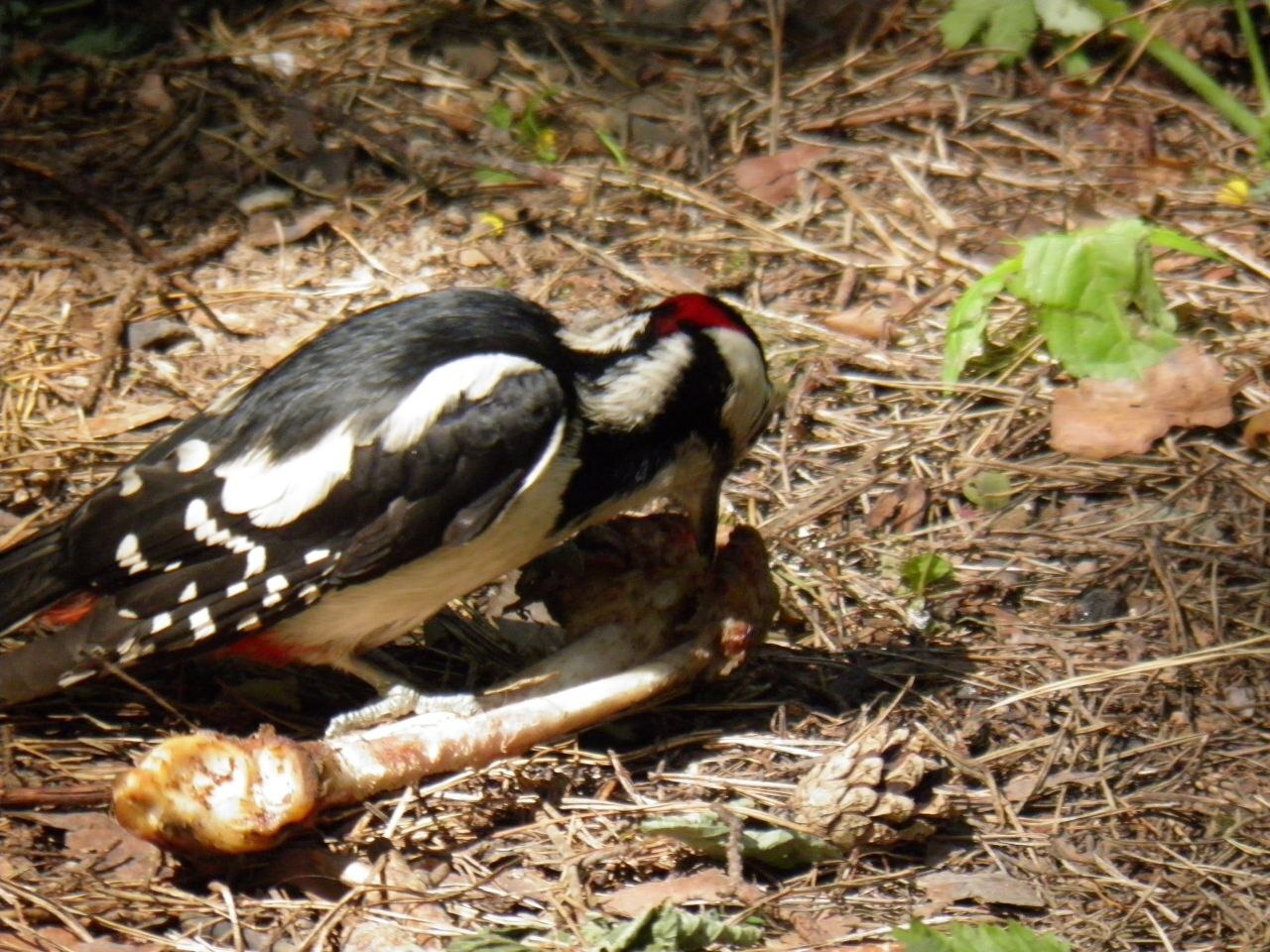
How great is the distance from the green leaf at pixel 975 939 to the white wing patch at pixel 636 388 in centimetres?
121

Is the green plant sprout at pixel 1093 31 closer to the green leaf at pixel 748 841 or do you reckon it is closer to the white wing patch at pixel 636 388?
the white wing patch at pixel 636 388

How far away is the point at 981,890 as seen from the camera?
320 centimetres

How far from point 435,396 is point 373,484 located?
0.71 feet

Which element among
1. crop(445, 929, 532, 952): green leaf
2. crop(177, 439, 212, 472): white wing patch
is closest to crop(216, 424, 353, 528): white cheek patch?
crop(177, 439, 212, 472): white wing patch

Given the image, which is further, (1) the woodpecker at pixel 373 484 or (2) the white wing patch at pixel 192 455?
(2) the white wing patch at pixel 192 455

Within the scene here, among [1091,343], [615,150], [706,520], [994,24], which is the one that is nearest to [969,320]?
[1091,343]

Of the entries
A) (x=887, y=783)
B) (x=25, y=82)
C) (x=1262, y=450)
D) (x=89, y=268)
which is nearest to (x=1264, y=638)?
(x=1262, y=450)

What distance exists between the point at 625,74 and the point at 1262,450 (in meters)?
2.53

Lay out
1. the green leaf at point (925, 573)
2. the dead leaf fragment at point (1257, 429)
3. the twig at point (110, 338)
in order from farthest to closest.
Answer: the twig at point (110, 338) → the dead leaf fragment at point (1257, 429) → the green leaf at point (925, 573)

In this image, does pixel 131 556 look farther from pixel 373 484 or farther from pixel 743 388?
pixel 743 388

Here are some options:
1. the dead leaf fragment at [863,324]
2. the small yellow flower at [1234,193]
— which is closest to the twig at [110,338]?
the dead leaf fragment at [863,324]

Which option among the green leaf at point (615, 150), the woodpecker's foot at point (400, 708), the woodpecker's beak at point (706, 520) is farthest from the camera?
the green leaf at point (615, 150)

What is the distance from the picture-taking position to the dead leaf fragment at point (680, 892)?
314 cm

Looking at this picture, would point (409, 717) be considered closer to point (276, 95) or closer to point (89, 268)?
point (89, 268)
